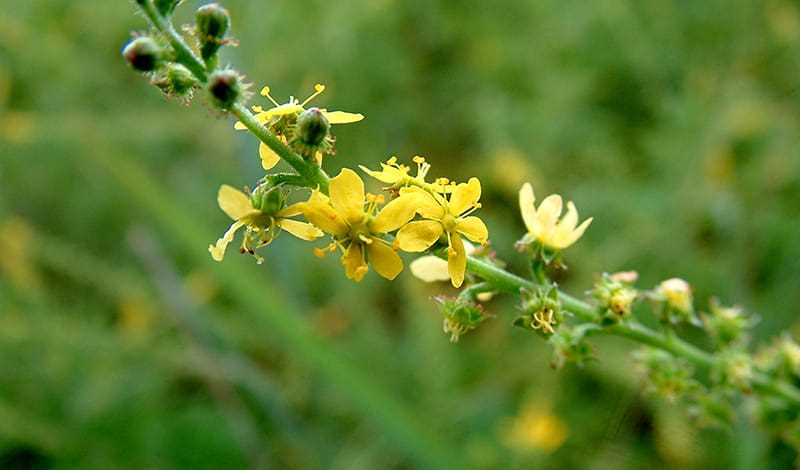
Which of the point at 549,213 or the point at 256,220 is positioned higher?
the point at 549,213

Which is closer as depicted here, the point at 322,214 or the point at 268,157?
the point at 322,214

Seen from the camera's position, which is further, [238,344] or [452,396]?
[238,344]

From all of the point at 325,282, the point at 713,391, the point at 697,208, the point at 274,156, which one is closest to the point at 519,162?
the point at 697,208

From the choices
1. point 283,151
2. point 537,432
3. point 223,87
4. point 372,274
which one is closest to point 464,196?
point 283,151

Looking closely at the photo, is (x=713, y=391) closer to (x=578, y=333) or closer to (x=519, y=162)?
(x=578, y=333)

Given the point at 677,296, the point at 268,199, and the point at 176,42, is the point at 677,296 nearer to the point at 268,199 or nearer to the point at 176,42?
the point at 268,199

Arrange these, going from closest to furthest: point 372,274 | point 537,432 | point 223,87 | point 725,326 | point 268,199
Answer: point 223,87, point 268,199, point 725,326, point 537,432, point 372,274

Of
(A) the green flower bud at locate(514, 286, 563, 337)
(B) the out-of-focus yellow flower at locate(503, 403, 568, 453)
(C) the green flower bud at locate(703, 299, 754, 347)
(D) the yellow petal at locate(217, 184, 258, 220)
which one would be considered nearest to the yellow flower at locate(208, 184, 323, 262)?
(D) the yellow petal at locate(217, 184, 258, 220)
